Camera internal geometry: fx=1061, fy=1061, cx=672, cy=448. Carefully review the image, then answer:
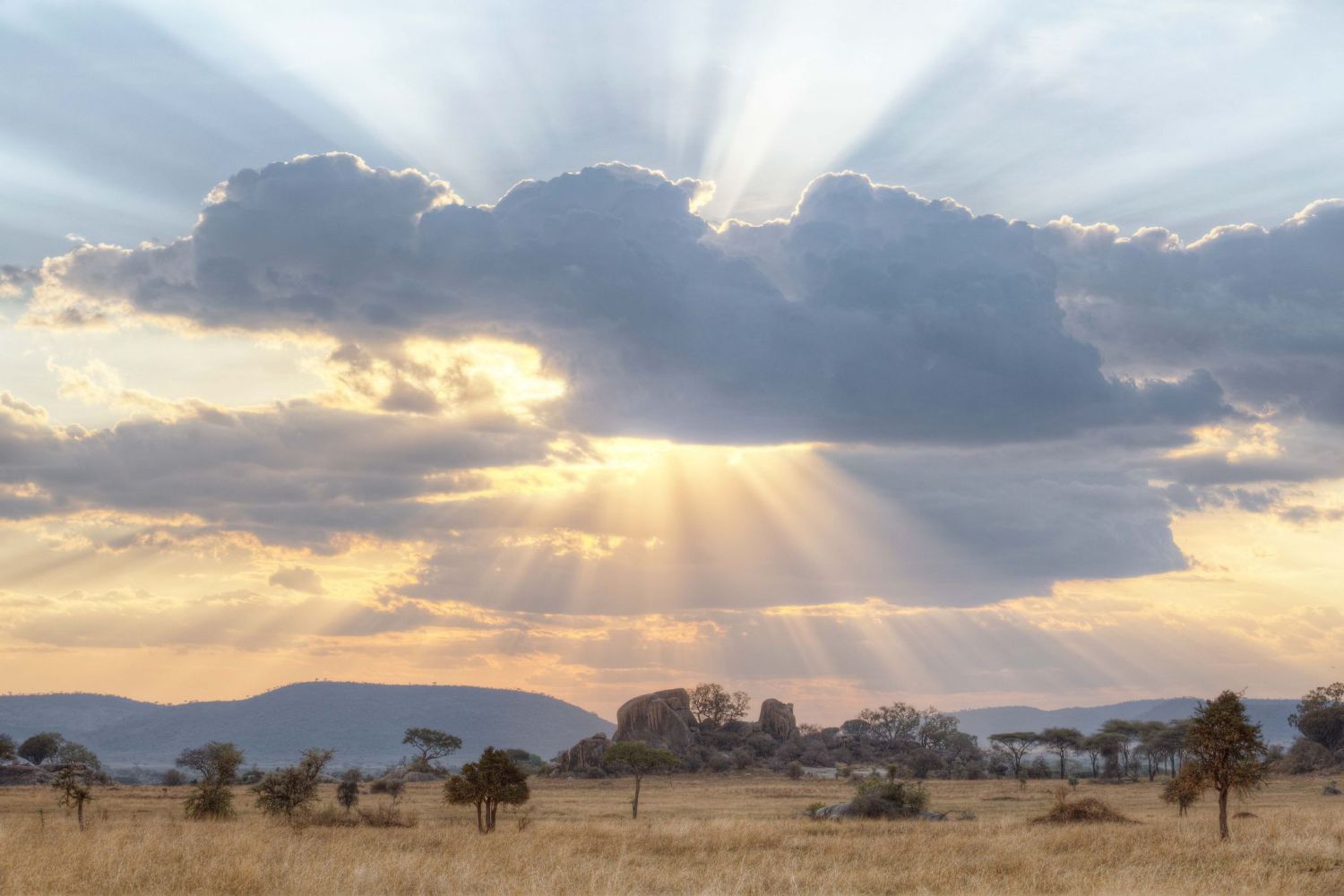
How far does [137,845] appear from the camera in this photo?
2928 centimetres

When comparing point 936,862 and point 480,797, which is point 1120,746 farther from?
point 936,862

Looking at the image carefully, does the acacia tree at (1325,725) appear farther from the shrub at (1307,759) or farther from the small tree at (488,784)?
the small tree at (488,784)

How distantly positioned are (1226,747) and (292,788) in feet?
136

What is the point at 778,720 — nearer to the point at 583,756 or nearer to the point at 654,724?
the point at 654,724

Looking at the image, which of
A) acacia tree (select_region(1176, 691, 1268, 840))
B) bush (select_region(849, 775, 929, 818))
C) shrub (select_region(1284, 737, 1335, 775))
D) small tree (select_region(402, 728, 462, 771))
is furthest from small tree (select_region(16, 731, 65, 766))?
shrub (select_region(1284, 737, 1335, 775))

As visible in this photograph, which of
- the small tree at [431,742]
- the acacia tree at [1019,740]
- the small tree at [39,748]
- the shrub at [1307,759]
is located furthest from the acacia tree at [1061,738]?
the small tree at [39,748]

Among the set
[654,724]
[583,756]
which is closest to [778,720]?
[654,724]

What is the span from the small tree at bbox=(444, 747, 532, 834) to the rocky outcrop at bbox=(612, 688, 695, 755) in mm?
102366

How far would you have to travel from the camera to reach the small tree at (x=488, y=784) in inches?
1983

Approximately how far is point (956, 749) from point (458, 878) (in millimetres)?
159644

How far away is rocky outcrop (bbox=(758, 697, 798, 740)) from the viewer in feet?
566

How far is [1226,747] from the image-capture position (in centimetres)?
4131

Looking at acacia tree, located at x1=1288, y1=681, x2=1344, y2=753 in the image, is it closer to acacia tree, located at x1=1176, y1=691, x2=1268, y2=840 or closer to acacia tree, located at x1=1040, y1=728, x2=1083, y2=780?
acacia tree, located at x1=1040, y1=728, x2=1083, y2=780

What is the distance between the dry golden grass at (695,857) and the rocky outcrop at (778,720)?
12315 centimetres
